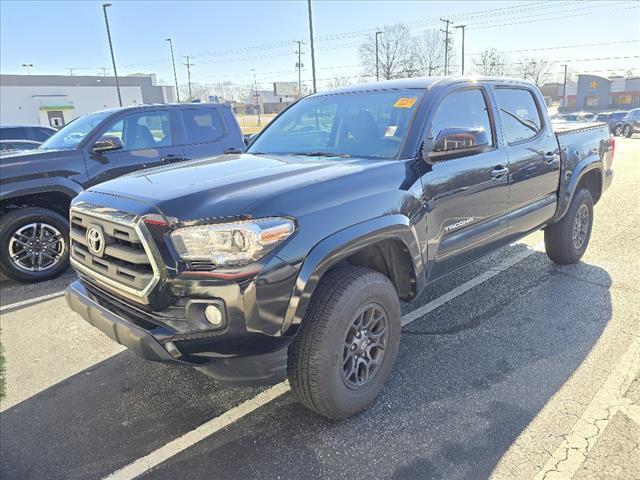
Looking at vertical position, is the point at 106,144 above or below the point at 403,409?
above

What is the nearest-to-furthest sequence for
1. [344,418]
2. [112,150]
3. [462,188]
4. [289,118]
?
[344,418] < [462,188] < [289,118] < [112,150]

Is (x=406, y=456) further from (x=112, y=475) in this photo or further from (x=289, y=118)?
(x=289, y=118)

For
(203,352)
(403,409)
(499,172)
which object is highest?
(499,172)

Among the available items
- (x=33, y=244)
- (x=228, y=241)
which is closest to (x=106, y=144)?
(x=33, y=244)

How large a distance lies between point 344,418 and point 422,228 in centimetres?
124

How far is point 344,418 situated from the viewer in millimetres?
2842

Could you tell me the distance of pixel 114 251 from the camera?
2.63 meters

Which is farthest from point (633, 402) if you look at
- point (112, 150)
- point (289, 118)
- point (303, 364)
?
point (112, 150)

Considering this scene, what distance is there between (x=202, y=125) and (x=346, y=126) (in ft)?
11.5

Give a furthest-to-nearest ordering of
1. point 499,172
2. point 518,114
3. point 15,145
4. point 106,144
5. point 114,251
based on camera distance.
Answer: point 15,145, point 106,144, point 518,114, point 499,172, point 114,251

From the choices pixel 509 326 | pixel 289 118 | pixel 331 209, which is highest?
pixel 289 118

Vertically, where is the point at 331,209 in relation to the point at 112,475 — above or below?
above

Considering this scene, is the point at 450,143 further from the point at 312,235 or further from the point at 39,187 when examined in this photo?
the point at 39,187

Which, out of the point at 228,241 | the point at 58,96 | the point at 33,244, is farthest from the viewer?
the point at 58,96
